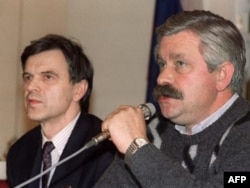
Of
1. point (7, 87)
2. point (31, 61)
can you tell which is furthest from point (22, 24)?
point (31, 61)

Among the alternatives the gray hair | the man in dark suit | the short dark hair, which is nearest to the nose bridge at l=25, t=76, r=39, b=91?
the man in dark suit

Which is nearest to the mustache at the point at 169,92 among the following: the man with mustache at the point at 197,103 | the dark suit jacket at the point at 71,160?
the man with mustache at the point at 197,103

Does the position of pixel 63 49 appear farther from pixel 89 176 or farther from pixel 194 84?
pixel 194 84

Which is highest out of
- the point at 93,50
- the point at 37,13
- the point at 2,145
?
the point at 37,13

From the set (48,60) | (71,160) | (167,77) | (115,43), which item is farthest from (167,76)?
(115,43)

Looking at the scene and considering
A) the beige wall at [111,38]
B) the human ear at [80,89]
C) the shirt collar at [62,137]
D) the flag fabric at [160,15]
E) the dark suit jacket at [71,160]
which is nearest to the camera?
the dark suit jacket at [71,160]

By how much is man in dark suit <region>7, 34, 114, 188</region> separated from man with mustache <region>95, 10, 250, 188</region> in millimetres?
374

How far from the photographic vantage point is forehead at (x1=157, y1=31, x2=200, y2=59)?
1697 millimetres

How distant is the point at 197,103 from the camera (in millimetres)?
1712

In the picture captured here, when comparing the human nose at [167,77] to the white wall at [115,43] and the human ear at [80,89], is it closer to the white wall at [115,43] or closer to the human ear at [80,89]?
the human ear at [80,89]

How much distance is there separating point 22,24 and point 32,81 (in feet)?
5.25

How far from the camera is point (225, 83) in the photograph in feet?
5.78

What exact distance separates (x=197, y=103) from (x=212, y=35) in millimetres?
212

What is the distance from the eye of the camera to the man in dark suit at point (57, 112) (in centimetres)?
219
